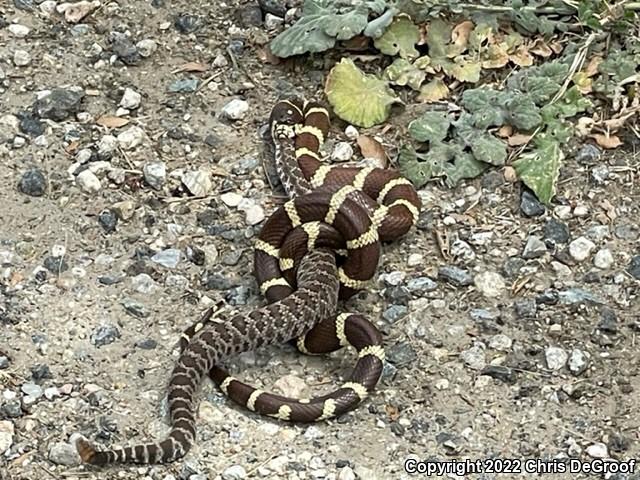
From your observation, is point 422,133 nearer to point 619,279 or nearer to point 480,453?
point 619,279

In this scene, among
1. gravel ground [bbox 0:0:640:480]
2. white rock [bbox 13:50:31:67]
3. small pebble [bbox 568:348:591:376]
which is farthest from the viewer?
white rock [bbox 13:50:31:67]

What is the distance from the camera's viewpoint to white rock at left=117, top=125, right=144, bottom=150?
26.7ft

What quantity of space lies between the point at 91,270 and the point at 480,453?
2523 mm

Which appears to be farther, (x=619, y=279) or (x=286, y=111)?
(x=286, y=111)

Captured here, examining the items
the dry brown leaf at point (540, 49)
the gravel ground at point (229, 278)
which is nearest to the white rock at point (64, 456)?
the gravel ground at point (229, 278)

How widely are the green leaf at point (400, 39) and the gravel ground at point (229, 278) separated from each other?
1.41 feet

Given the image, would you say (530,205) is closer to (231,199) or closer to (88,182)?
(231,199)

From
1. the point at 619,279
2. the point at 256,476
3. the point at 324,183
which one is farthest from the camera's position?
the point at 324,183

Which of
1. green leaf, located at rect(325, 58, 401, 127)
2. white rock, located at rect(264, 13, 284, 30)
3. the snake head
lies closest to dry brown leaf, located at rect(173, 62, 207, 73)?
white rock, located at rect(264, 13, 284, 30)

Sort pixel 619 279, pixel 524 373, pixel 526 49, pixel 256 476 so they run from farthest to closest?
pixel 526 49 → pixel 619 279 → pixel 524 373 → pixel 256 476

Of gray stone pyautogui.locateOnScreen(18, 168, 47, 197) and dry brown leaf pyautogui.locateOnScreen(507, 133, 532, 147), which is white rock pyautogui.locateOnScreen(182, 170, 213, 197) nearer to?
gray stone pyautogui.locateOnScreen(18, 168, 47, 197)

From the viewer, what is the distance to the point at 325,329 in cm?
687

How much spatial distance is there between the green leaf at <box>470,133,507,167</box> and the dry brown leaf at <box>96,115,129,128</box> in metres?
2.31

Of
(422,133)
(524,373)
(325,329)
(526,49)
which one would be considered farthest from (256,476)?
(526,49)
